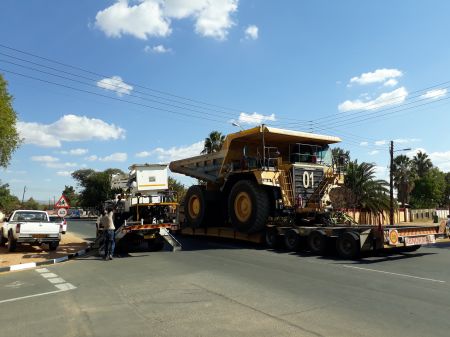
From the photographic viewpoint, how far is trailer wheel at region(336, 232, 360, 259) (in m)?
11.8

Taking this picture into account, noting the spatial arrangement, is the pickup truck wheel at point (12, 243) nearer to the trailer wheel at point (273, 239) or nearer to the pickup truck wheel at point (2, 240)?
the pickup truck wheel at point (2, 240)

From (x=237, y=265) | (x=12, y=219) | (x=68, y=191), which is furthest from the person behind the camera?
(x=68, y=191)

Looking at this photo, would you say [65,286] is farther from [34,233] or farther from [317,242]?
[317,242]

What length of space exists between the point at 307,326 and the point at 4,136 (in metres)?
22.7

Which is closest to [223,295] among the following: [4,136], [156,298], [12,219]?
[156,298]

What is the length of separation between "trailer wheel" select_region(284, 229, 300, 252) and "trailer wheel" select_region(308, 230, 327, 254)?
0.51m

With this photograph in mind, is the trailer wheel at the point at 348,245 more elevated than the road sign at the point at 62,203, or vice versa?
the road sign at the point at 62,203

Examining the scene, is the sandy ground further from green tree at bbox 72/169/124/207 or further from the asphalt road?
green tree at bbox 72/169/124/207

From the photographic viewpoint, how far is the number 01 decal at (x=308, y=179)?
1509 centimetres

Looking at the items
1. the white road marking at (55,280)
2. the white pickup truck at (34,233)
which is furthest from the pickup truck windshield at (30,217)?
the white road marking at (55,280)

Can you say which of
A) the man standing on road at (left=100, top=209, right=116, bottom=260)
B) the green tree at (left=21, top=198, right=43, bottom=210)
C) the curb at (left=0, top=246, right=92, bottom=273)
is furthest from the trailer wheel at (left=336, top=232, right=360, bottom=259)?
the green tree at (left=21, top=198, right=43, bottom=210)

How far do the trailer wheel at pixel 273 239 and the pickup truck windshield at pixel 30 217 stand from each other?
8.87 m

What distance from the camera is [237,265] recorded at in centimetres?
1090

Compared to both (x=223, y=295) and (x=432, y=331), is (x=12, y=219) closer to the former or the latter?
(x=223, y=295)
